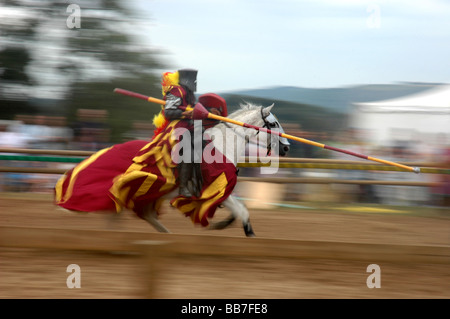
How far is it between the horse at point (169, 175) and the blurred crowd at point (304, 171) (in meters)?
3.35

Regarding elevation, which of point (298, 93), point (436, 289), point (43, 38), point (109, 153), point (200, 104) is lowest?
point (436, 289)

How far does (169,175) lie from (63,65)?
8.34 meters

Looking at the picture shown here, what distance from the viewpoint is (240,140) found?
5.38 metres

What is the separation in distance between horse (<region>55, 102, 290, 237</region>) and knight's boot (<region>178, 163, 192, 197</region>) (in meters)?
0.06

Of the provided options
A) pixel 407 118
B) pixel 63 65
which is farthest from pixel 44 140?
pixel 407 118

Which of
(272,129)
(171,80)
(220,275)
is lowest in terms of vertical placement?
(220,275)

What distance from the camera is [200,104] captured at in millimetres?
5234

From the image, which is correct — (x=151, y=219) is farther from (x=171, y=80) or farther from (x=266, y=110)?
(x=266, y=110)

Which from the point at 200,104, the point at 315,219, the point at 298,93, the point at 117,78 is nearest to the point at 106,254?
the point at 200,104

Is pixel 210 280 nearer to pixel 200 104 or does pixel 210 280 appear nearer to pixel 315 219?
pixel 200 104

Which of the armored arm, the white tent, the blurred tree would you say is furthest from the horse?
the blurred tree

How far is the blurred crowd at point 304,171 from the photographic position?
29.2 ft
